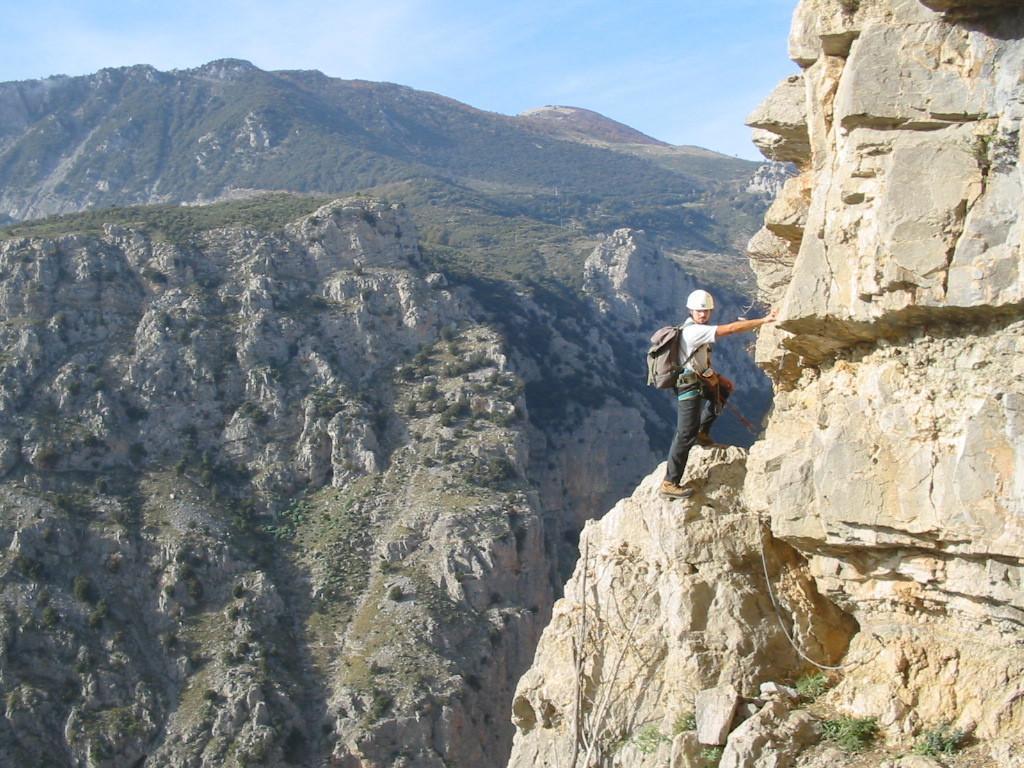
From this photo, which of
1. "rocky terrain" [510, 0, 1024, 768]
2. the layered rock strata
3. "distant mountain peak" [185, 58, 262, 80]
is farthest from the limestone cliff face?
"distant mountain peak" [185, 58, 262, 80]

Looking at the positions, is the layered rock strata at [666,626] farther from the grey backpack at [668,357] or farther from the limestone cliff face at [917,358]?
the grey backpack at [668,357]

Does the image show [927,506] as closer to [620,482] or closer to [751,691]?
[751,691]

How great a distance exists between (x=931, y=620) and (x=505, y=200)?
135 m

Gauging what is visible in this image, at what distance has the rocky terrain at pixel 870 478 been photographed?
25.1 ft

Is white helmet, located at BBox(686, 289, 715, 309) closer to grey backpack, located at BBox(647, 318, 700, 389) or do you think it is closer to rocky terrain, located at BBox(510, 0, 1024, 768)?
grey backpack, located at BBox(647, 318, 700, 389)

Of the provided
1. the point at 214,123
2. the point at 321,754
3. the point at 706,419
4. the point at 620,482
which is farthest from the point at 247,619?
the point at 214,123

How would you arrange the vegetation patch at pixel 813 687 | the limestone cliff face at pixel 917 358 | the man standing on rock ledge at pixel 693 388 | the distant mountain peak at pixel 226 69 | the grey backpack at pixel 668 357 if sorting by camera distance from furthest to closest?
the distant mountain peak at pixel 226 69, the grey backpack at pixel 668 357, the man standing on rock ledge at pixel 693 388, the vegetation patch at pixel 813 687, the limestone cliff face at pixel 917 358

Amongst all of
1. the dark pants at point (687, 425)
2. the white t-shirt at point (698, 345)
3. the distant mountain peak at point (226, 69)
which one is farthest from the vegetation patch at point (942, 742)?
the distant mountain peak at point (226, 69)

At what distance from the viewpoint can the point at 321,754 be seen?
4462 cm

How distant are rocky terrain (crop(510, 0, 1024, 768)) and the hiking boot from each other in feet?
0.42

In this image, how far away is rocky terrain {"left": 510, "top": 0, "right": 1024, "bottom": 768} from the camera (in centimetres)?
766

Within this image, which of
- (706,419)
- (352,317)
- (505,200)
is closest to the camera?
(706,419)

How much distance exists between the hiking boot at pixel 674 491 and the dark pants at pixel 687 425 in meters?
0.06

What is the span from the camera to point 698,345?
1036 cm
